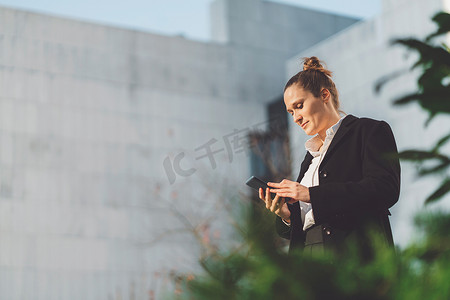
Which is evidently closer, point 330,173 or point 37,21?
point 330,173

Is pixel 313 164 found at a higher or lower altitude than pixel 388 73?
lower

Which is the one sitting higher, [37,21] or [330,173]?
[37,21]

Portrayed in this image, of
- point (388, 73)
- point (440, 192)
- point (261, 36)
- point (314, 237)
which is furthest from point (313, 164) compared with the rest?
point (261, 36)

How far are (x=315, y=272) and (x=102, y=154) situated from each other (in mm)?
15701

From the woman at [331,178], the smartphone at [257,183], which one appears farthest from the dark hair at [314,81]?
the smartphone at [257,183]

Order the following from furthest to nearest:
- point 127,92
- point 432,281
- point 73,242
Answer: point 127,92 → point 73,242 → point 432,281

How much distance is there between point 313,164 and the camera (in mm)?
2143

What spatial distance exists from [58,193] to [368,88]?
6245 millimetres

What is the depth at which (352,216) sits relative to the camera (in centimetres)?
185

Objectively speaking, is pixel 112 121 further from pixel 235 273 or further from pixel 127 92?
pixel 235 273

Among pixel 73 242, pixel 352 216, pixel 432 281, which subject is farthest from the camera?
pixel 73 242

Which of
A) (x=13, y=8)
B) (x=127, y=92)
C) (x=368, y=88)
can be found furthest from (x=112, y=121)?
(x=368, y=88)

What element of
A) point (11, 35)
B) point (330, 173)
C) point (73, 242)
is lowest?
point (330, 173)

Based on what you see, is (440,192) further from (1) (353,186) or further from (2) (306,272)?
(1) (353,186)
